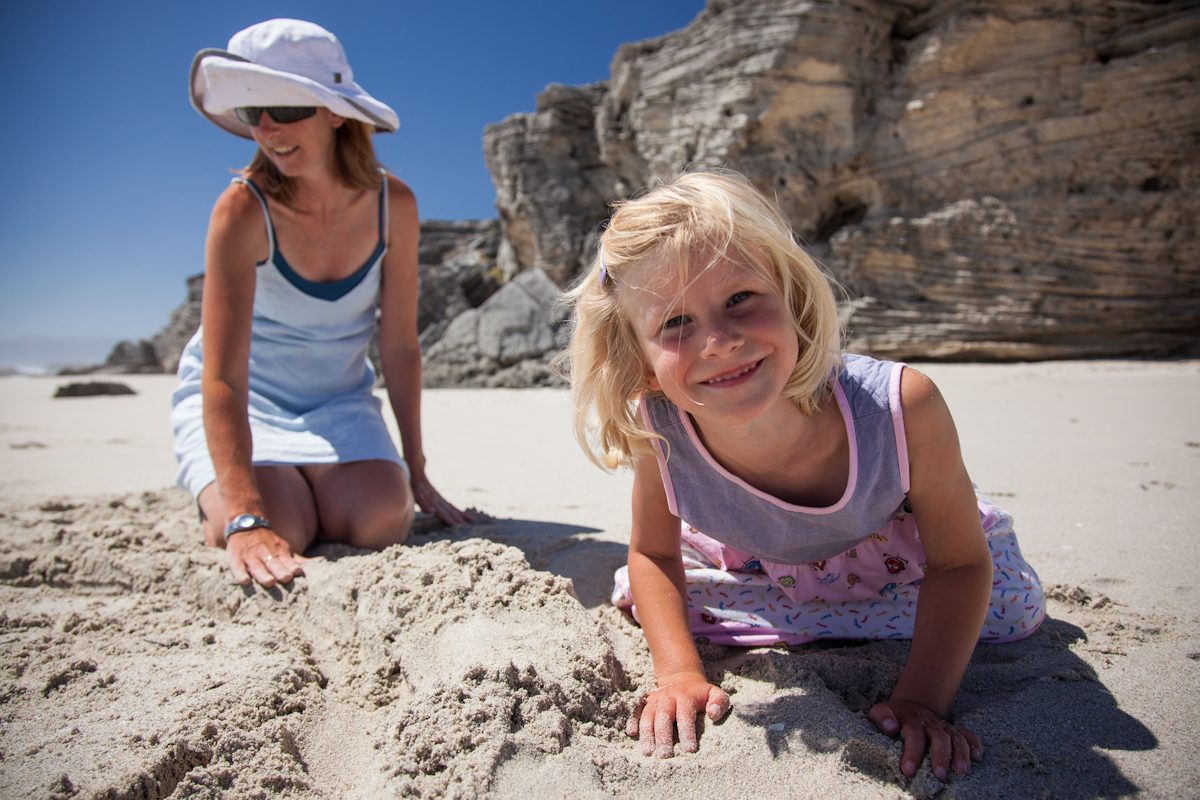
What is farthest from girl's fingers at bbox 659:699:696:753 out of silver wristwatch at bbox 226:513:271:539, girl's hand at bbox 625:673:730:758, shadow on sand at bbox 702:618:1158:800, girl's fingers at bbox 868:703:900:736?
silver wristwatch at bbox 226:513:271:539

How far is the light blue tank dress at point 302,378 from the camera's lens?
2469 millimetres

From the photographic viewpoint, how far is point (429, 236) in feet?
74.9

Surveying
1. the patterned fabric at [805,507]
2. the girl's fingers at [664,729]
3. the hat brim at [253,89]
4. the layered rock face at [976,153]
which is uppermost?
the layered rock face at [976,153]

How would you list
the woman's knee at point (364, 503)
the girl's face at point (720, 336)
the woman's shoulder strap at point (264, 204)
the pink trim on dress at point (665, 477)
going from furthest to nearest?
the woman's shoulder strap at point (264, 204), the woman's knee at point (364, 503), the pink trim on dress at point (665, 477), the girl's face at point (720, 336)

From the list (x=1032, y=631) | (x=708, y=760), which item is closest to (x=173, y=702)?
(x=708, y=760)

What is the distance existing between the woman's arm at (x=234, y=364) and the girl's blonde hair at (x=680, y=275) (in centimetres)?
99

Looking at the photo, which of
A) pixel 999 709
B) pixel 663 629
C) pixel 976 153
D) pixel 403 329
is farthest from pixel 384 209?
pixel 976 153

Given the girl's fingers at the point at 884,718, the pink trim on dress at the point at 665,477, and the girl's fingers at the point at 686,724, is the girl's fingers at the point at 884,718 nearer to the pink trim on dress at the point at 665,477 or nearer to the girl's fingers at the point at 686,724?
the girl's fingers at the point at 686,724

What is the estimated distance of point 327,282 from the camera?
2.56 meters

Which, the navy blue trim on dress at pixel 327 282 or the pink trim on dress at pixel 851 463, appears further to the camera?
the navy blue trim on dress at pixel 327 282

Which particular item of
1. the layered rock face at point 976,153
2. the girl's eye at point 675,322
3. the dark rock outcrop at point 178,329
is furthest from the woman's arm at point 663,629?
the dark rock outcrop at point 178,329

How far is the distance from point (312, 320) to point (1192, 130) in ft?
31.9

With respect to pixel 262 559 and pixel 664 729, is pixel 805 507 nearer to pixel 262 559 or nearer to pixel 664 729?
pixel 664 729

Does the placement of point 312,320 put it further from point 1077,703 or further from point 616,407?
point 1077,703
